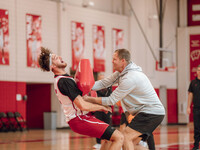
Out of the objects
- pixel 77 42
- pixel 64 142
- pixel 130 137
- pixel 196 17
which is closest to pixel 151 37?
pixel 196 17

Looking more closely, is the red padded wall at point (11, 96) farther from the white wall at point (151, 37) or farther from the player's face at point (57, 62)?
the player's face at point (57, 62)

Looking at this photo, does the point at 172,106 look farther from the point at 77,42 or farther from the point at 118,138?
the point at 118,138

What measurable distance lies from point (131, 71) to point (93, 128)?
3.43 feet

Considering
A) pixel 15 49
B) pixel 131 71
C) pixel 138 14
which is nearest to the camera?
pixel 131 71

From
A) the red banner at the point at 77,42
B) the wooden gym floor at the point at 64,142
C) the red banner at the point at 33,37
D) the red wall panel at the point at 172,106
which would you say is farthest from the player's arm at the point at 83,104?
the red wall panel at the point at 172,106

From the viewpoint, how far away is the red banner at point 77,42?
1889cm

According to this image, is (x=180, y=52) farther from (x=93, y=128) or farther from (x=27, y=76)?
(x=93, y=128)

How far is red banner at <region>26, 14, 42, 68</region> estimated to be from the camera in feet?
56.6

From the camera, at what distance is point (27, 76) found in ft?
56.5

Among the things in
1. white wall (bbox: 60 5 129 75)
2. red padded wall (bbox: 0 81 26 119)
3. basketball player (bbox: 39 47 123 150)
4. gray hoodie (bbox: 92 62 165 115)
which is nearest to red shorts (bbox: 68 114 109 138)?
basketball player (bbox: 39 47 123 150)

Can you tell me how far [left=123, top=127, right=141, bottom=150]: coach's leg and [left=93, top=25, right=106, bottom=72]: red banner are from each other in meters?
13.9

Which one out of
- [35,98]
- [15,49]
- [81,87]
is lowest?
[35,98]

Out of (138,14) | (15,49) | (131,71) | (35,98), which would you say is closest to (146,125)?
(131,71)

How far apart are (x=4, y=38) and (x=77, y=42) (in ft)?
13.0
